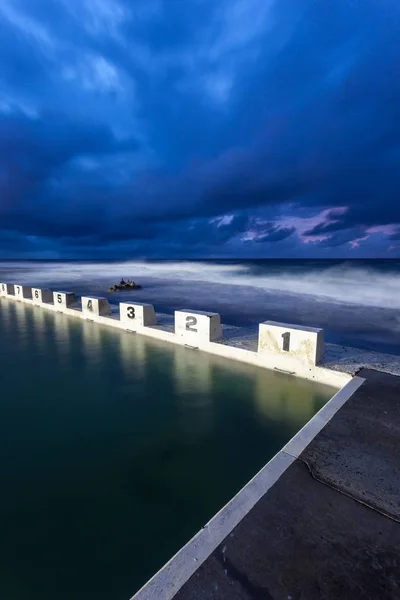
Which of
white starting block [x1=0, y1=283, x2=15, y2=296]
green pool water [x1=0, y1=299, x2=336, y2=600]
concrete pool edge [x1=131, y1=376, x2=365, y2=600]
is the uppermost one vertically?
white starting block [x1=0, y1=283, x2=15, y2=296]

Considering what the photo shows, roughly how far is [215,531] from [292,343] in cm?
440

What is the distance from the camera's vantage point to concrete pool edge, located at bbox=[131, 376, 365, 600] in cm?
195

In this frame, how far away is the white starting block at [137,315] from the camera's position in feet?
30.7

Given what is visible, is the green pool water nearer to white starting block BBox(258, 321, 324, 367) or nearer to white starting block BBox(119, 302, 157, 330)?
white starting block BBox(258, 321, 324, 367)

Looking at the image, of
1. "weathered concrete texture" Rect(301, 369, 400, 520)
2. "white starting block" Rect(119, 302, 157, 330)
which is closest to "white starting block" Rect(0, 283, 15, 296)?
"white starting block" Rect(119, 302, 157, 330)

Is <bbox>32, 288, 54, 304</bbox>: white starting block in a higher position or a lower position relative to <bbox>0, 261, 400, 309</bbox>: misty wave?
higher

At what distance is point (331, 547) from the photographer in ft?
7.11

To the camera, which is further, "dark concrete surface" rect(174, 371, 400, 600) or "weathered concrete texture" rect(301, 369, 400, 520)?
"weathered concrete texture" rect(301, 369, 400, 520)

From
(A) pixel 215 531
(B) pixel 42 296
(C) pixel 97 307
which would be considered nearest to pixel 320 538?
(A) pixel 215 531

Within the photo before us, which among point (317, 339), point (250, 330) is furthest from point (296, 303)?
point (317, 339)

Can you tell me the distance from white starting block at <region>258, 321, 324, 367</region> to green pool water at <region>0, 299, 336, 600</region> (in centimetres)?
47

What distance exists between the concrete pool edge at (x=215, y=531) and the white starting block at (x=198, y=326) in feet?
13.9

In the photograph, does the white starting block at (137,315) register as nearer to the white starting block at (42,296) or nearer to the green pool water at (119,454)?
the green pool water at (119,454)

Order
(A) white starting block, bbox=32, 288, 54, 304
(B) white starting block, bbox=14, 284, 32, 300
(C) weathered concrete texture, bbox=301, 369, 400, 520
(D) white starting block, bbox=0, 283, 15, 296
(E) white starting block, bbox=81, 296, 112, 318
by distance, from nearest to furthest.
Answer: (C) weathered concrete texture, bbox=301, 369, 400, 520
(E) white starting block, bbox=81, 296, 112, 318
(A) white starting block, bbox=32, 288, 54, 304
(B) white starting block, bbox=14, 284, 32, 300
(D) white starting block, bbox=0, 283, 15, 296
